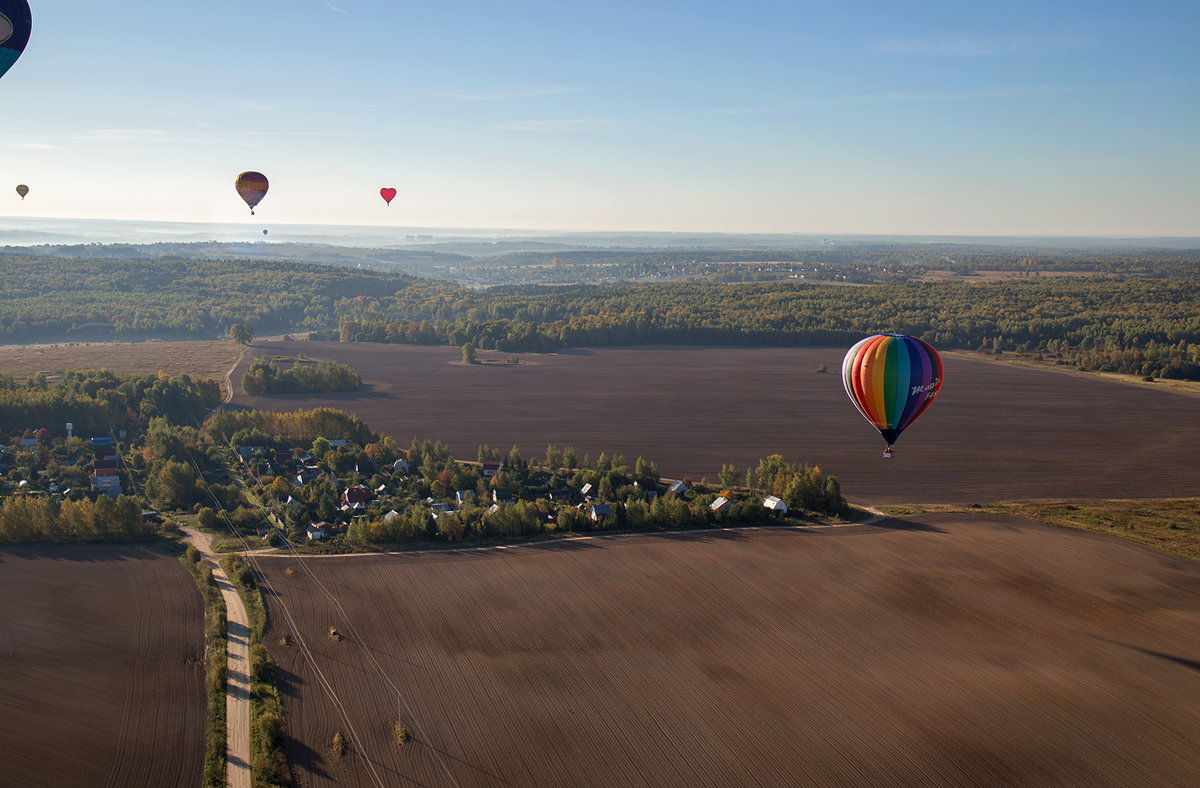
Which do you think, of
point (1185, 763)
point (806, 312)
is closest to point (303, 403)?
point (1185, 763)

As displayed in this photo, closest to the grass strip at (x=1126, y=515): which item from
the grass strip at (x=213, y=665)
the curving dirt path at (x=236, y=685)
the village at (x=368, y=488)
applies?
the village at (x=368, y=488)

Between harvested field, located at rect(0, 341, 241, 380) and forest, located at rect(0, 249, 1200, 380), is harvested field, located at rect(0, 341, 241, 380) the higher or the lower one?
the lower one

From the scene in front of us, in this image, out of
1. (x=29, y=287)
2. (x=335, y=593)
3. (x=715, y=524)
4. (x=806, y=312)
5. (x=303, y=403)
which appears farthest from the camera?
(x=29, y=287)

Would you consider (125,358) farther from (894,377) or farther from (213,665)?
(894,377)

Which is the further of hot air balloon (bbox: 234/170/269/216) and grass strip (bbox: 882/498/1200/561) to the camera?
hot air balloon (bbox: 234/170/269/216)

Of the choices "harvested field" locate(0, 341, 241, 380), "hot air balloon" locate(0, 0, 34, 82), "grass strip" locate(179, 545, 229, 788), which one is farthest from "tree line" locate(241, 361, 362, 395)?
"hot air balloon" locate(0, 0, 34, 82)

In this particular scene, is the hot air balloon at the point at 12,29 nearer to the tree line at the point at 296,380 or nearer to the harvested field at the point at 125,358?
the tree line at the point at 296,380

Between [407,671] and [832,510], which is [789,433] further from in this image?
[407,671]

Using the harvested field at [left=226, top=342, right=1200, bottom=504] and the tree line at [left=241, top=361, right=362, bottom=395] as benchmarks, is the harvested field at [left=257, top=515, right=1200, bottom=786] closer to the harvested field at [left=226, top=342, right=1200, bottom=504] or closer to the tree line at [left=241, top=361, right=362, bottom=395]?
the harvested field at [left=226, top=342, right=1200, bottom=504]
